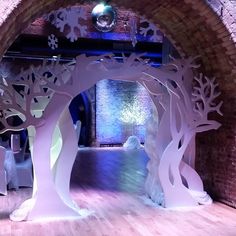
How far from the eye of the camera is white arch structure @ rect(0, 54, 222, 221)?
16.6ft

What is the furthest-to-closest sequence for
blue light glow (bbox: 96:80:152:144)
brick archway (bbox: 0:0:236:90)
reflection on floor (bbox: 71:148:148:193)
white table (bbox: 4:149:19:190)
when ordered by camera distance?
blue light glow (bbox: 96:80:152:144) < reflection on floor (bbox: 71:148:148:193) < white table (bbox: 4:149:19:190) < brick archway (bbox: 0:0:236:90)

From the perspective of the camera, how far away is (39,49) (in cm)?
1246

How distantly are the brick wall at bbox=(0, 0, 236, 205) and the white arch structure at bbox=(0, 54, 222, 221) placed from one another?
0.25 metres

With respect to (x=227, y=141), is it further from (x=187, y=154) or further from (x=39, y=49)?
(x=39, y=49)

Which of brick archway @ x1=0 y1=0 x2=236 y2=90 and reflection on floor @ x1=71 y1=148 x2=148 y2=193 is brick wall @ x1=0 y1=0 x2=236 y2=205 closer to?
brick archway @ x1=0 y1=0 x2=236 y2=90

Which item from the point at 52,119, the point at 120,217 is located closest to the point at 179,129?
the point at 120,217

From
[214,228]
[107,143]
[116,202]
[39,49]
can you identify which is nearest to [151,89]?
[116,202]

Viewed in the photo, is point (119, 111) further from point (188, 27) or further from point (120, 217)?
point (120, 217)

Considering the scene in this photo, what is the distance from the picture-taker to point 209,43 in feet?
18.9

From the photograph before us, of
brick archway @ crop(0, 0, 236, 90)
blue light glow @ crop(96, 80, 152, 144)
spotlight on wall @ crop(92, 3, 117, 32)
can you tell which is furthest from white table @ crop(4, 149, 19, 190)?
blue light glow @ crop(96, 80, 152, 144)

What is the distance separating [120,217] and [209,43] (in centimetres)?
272

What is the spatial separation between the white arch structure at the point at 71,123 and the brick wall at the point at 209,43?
Answer: 0.83 feet

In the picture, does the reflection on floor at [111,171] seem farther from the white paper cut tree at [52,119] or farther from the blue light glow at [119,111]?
the blue light glow at [119,111]

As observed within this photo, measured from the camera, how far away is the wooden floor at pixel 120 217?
15.1 ft
